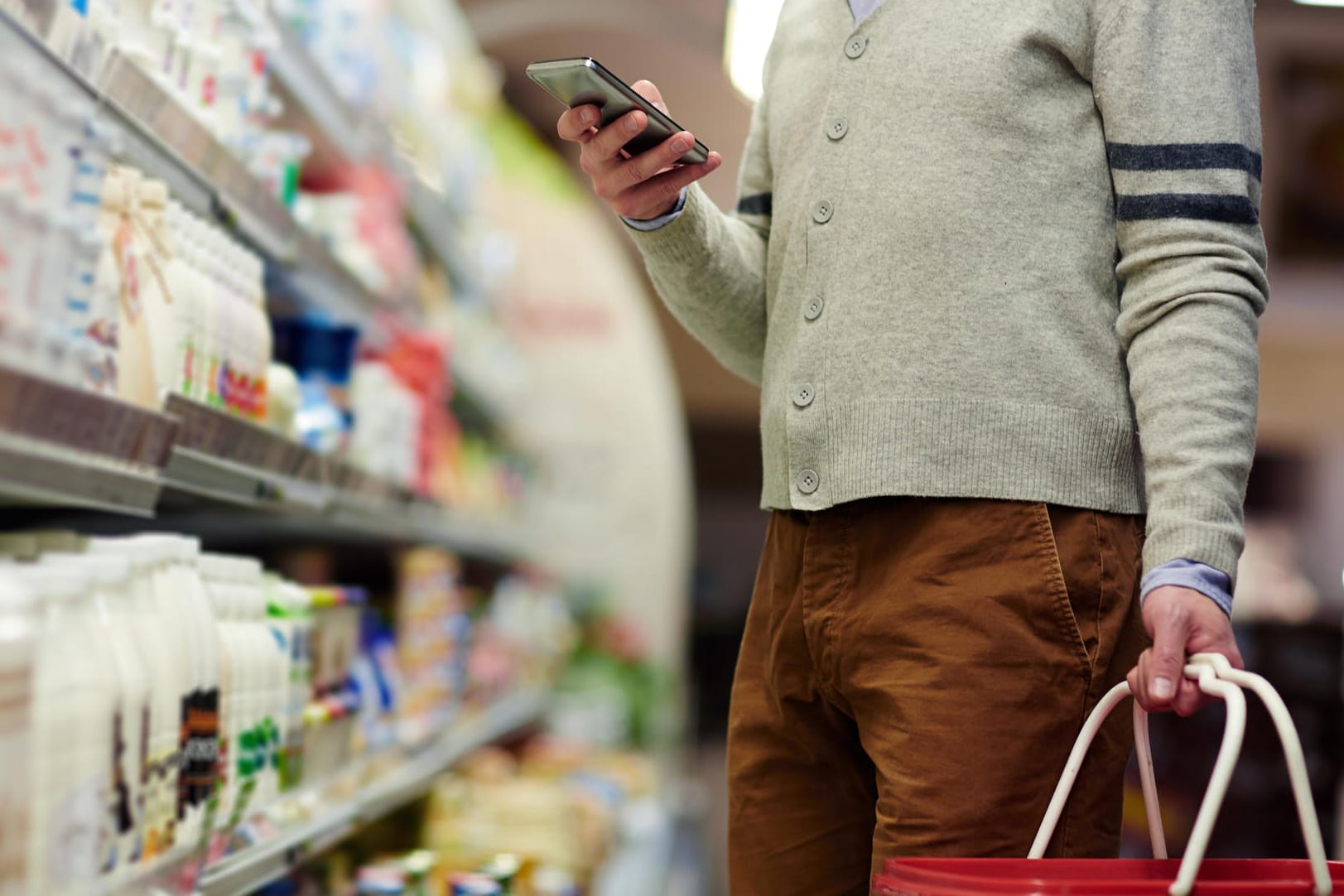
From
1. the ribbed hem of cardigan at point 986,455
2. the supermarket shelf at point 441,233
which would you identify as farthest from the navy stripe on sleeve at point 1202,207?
the supermarket shelf at point 441,233

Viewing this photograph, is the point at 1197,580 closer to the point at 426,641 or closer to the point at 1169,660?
the point at 1169,660

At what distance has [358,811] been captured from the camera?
249 centimetres

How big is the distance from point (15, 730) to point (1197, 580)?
93 centimetres

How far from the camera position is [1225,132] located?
1.31 meters

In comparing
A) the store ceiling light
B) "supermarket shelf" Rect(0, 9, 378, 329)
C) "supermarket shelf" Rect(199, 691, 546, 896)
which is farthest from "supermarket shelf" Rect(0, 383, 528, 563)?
the store ceiling light

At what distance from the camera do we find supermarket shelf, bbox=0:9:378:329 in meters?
1.30

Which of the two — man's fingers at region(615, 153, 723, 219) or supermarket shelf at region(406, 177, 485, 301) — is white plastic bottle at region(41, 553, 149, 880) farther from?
supermarket shelf at region(406, 177, 485, 301)

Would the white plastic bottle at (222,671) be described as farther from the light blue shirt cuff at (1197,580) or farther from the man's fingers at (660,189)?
the light blue shirt cuff at (1197,580)

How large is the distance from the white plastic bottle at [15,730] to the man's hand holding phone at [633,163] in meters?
0.66

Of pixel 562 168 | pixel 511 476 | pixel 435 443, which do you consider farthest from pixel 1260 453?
pixel 435 443

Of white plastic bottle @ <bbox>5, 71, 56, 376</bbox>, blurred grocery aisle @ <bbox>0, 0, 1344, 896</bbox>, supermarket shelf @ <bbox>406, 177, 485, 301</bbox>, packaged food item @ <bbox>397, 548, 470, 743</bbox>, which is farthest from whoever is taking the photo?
supermarket shelf @ <bbox>406, 177, 485, 301</bbox>

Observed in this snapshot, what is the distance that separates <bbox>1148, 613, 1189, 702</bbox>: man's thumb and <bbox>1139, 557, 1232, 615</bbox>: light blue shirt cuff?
0.09 ft

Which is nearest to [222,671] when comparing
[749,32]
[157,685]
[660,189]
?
[157,685]

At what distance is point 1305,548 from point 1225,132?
32.3ft
